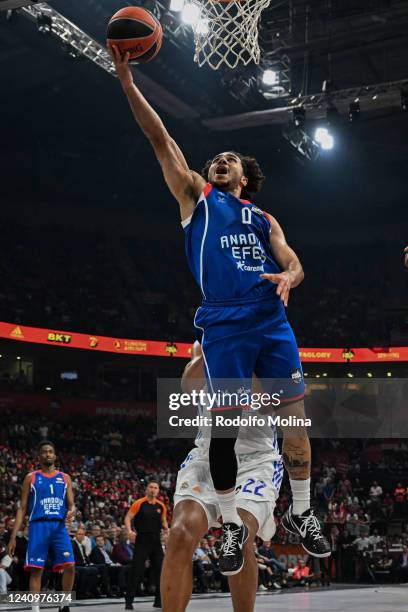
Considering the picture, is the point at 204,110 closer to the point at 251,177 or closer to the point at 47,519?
the point at 47,519

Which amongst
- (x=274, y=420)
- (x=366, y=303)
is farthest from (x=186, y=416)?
(x=274, y=420)

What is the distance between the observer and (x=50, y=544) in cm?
891

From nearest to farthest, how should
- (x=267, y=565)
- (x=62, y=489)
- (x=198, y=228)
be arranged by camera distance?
(x=198, y=228)
(x=62, y=489)
(x=267, y=565)

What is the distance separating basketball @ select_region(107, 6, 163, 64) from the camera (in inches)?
180

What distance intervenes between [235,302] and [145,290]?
92.4 ft

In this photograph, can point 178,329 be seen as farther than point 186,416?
Yes

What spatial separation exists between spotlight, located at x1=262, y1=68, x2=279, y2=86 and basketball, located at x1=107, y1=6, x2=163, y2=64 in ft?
48.5

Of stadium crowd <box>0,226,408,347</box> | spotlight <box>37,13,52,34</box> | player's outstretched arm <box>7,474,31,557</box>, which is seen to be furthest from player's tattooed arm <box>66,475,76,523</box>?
stadium crowd <box>0,226,408,347</box>

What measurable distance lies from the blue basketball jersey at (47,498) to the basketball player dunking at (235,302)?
16.4 ft

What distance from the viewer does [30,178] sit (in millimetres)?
31984

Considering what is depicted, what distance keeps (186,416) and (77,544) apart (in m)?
13.0

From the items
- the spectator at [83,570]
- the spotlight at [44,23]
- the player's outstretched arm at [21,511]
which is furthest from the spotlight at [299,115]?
the player's outstretched arm at [21,511]

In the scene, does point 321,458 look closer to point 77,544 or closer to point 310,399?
point 310,399

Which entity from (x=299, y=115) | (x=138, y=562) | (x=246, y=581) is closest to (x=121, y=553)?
(x=138, y=562)
